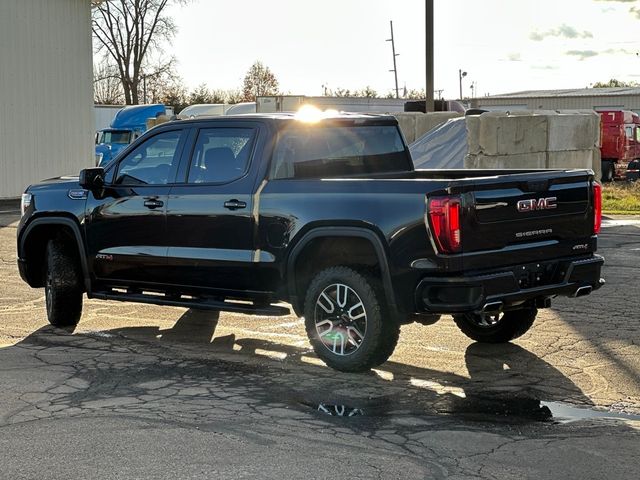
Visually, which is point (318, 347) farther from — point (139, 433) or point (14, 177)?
point (14, 177)

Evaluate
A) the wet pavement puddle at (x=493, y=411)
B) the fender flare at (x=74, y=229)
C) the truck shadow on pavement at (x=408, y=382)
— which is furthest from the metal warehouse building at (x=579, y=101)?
the wet pavement puddle at (x=493, y=411)

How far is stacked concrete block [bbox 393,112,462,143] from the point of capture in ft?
75.7

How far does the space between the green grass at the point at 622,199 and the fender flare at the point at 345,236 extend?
A: 50.5 ft

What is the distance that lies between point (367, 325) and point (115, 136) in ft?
120

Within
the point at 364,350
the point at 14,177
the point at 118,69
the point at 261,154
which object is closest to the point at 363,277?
the point at 364,350

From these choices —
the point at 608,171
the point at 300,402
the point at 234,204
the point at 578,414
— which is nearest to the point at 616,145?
the point at 608,171

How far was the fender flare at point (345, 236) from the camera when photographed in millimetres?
7312

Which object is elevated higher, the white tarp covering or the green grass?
the white tarp covering

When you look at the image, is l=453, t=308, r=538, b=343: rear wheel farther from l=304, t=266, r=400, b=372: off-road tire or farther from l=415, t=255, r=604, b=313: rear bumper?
l=304, t=266, r=400, b=372: off-road tire

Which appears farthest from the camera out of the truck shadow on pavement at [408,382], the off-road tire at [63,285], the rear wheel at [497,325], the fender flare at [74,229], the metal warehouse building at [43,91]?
the metal warehouse building at [43,91]

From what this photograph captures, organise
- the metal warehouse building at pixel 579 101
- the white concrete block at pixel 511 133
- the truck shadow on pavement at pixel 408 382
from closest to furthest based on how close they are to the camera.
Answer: the truck shadow on pavement at pixel 408 382 < the white concrete block at pixel 511 133 < the metal warehouse building at pixel 579 101

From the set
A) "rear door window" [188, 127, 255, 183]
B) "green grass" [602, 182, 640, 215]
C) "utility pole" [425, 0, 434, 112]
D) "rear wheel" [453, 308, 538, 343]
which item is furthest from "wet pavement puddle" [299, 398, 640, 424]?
"utility pole" [425, 0, 434, 112]

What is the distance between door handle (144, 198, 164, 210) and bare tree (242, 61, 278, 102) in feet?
245

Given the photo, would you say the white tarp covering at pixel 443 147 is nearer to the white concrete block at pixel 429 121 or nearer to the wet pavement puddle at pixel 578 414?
the white concrete block at pixel 429 121
